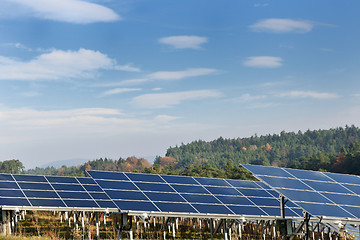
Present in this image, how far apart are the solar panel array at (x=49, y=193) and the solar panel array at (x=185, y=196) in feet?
13.6

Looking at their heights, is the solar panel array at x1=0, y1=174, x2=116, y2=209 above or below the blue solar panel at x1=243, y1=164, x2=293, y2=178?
below

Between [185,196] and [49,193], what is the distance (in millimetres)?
11491

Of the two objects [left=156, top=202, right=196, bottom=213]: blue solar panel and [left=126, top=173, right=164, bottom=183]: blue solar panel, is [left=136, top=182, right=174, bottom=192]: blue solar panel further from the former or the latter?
[left=156, top=202, right=196, bottom=213]: blue solar panel

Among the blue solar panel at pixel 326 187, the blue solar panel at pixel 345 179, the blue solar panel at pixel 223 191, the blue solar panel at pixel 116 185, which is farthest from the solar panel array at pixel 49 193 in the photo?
the blue solar panel at pixel 345 179

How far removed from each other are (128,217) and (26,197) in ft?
35.4

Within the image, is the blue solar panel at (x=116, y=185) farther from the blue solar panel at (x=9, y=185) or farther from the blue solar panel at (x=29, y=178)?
the blue solar panel at (x=29, y=178)

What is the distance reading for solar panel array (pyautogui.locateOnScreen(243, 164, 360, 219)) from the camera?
805 inches

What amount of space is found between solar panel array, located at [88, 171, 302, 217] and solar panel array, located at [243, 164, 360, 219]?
13.2ft

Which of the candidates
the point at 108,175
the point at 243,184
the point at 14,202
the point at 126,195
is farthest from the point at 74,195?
the point at 243,184

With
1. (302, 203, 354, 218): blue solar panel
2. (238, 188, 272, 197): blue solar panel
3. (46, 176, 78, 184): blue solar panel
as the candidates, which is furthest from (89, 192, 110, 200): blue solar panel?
(302, 203, 354, 218): blue solar panel

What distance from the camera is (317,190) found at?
74.7 feet

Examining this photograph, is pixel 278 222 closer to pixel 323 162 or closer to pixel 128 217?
pixel 128 217

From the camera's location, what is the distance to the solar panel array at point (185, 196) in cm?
2536

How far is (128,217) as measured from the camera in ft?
80.7
